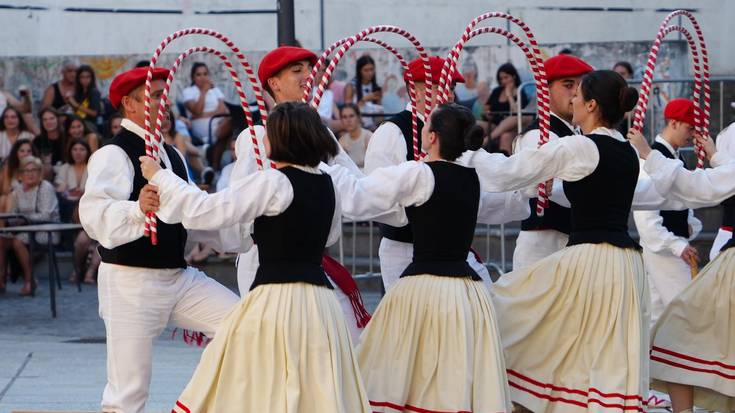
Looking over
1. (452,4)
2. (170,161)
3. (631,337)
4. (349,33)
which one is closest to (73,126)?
(349,33)

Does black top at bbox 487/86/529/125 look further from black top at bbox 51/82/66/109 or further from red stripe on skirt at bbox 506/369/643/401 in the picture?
red stripe on skirt at bbox 506/369/643/401

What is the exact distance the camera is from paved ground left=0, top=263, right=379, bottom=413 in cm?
837

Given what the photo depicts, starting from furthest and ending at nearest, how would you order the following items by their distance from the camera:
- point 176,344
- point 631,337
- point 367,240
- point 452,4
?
point 452,4
point 367,240
point 176,344
point 631,337

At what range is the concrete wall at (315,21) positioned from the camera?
13.9 meters

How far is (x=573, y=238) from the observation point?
670cm

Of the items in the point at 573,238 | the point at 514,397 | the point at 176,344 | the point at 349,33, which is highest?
the point at 349,33

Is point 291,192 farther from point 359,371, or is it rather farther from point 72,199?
point 72,199

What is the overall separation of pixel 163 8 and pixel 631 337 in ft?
29.4

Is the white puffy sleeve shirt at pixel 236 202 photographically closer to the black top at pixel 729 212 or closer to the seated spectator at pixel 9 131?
the black top at pixel 729 212

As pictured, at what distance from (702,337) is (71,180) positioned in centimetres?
765

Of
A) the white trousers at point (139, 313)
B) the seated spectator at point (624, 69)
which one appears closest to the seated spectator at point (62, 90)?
the seated spectator at point (624, 69)

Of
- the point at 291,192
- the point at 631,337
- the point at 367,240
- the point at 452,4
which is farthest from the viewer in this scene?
the point at 452,4

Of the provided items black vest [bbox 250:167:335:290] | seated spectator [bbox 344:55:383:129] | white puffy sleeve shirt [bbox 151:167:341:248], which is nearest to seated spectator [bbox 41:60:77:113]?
seated spectator [bbox 344:55:383:129]

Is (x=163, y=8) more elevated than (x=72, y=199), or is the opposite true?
(x=163, y=8)
